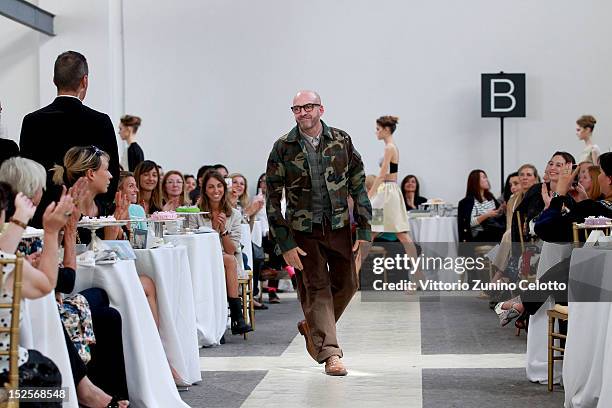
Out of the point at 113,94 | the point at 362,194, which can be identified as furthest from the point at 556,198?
the point at 113,94

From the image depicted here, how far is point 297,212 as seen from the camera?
19.0ft

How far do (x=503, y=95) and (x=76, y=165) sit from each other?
8.28 m

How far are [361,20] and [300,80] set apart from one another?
0.98 metres

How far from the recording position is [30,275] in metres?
3.23

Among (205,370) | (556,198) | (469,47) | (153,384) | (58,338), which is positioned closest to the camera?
(58,338)

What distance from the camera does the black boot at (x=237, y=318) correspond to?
24.3ft

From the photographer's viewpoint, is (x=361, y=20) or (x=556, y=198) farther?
(x=361, y=20)

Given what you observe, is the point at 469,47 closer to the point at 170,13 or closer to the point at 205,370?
the point at 170,13

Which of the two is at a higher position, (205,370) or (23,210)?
(23,210)

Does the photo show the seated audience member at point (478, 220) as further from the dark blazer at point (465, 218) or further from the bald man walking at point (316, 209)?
the bald man walking at point (316, 209)

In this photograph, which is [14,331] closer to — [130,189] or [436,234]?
[130,189]

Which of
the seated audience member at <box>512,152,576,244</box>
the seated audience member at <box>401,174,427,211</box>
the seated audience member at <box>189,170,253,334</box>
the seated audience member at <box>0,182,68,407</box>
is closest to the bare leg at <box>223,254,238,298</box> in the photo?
the seated audience member at <box>189,170,253,334</box>

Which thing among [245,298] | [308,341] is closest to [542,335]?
[308,341]

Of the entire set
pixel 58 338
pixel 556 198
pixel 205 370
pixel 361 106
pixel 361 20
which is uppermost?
pixel 361 20
